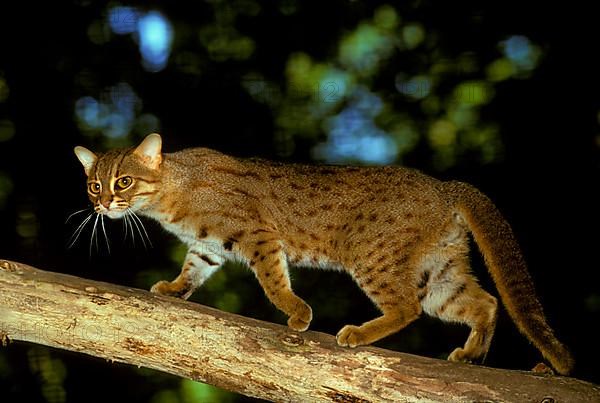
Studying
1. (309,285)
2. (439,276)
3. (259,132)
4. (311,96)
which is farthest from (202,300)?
(439,276)

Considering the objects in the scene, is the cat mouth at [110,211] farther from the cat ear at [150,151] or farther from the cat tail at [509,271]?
the cat tail at [509,271]

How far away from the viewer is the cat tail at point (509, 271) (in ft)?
13.9

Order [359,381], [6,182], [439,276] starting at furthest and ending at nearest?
[6,182], [439,276], [359,381]

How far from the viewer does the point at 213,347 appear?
4.15 meters

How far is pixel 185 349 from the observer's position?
4.15 meters

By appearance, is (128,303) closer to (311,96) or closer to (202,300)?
(202,300)

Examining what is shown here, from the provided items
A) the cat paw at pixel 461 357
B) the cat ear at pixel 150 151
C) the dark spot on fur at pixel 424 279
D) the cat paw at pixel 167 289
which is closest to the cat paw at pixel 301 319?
the dark spot on fur at pixel 424 279

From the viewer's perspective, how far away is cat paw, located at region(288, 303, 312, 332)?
4516 mm

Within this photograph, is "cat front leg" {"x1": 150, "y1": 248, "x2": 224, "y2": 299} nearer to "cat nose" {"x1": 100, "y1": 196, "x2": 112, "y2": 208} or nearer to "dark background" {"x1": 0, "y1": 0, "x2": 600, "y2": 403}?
"cat nose" {"x1": 100, "y1": 196, "x2": 112, "y2": 208}

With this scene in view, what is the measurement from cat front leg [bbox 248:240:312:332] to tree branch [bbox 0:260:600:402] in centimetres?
52

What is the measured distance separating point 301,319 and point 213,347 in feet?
2.16

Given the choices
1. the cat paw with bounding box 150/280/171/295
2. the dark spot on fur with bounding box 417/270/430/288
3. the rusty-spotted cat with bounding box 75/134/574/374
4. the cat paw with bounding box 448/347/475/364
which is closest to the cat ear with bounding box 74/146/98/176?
the rusty-spotted cat with bounding box 75/134/574/374

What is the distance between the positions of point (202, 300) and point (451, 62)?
3.74 meters

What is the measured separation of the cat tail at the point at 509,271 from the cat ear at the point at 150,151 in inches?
77.8
